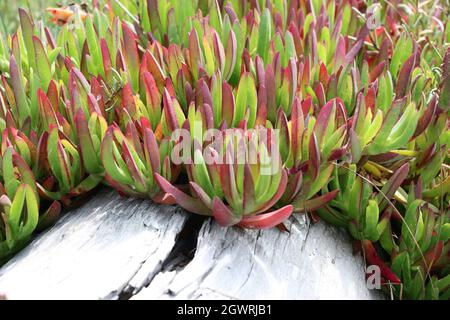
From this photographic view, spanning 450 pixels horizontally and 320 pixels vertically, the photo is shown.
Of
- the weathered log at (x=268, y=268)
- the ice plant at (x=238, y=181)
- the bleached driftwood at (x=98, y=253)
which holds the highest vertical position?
the ice plant at (x=238, y=181)

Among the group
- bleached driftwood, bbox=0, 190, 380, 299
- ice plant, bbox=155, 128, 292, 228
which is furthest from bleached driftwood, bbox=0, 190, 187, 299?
ice plant, bbox=155, 128, 292, 228

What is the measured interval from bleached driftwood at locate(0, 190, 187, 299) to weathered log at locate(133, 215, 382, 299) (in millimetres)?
90

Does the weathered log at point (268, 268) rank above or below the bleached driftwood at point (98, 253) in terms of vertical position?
below

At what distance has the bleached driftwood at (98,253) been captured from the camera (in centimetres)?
A: 205

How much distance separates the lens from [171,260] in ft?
7.26

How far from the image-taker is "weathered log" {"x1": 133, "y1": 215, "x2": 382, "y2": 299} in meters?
2.06

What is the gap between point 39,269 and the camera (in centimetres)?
214

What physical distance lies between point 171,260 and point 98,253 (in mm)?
239

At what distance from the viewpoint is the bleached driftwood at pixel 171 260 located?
2.05 metres
